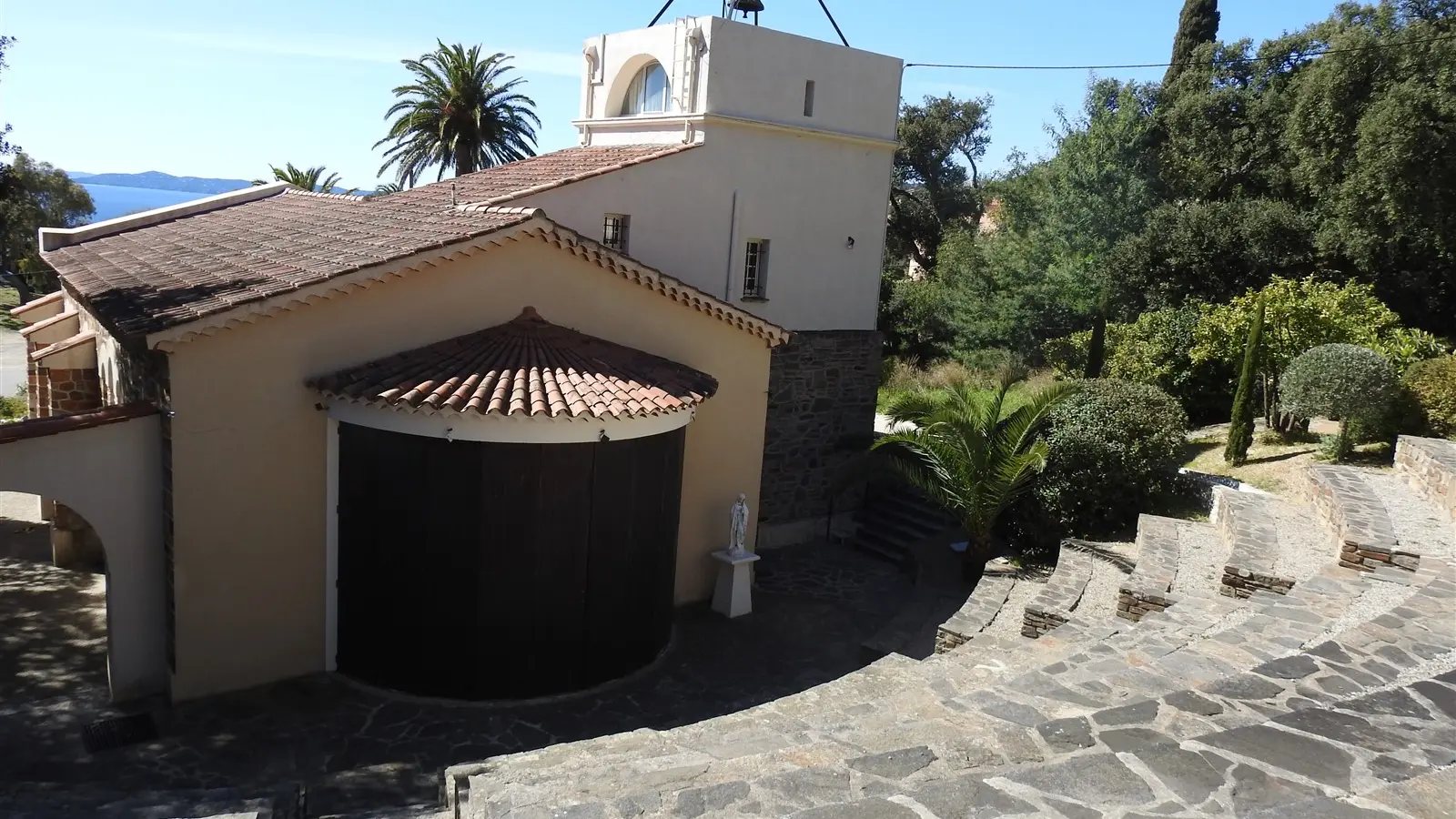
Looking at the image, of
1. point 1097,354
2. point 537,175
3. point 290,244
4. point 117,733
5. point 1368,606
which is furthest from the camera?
point 1097,354

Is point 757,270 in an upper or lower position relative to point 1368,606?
upper

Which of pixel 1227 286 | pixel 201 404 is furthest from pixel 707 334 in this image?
pixel 1227 286

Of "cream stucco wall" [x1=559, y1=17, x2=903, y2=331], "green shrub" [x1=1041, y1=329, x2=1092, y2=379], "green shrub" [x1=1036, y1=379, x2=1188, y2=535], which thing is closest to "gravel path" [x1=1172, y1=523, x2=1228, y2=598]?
"green shrub" [x1=1036, y1=379, x2=1188, y2=535]

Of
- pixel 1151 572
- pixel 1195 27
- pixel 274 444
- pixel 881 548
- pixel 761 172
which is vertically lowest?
pixel 881 548

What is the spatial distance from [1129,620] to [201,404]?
9984 millimetres

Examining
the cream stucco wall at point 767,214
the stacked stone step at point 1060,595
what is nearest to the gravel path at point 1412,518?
the stacked stone step at point 1060,595

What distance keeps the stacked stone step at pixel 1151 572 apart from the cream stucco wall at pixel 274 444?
295 inches

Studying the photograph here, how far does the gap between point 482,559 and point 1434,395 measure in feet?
44.3

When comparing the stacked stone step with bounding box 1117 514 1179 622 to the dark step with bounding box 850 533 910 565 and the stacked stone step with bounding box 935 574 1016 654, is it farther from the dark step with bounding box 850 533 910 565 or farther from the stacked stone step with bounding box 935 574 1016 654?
the dark step with bounding box 850 533 910 565

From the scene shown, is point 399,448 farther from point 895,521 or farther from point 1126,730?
point 895,521

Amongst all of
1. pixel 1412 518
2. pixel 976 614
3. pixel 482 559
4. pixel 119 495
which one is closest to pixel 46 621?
pixel 119 495

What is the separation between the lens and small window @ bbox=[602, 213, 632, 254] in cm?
1560

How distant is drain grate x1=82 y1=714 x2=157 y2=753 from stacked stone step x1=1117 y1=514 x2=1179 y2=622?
10.2 metres

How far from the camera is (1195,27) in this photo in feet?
103
